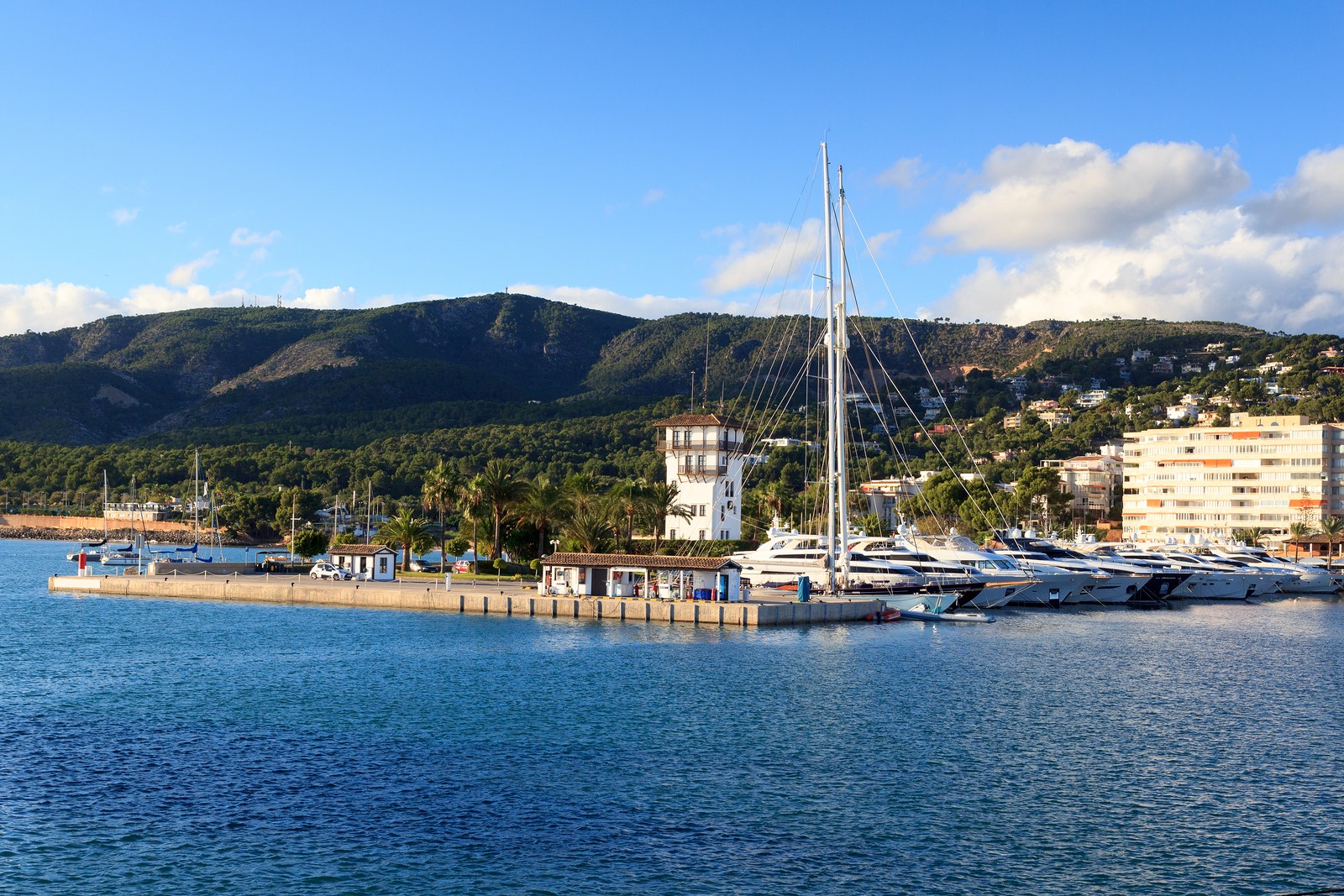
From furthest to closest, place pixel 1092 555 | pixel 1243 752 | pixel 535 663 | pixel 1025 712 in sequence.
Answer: pixel 1092 555
pixel 535 663
pixel 1025 712
pixel 1243 752

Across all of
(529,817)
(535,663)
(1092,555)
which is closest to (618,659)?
(535,663)

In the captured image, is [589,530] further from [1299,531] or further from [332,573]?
[1299,531]

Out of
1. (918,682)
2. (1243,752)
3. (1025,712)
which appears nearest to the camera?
(1243,752)

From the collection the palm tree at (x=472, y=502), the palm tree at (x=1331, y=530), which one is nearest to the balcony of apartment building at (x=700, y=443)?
the palm tree at (x=472, y=502)

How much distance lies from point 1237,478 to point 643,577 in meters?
110

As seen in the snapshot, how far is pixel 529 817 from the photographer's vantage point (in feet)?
91.1

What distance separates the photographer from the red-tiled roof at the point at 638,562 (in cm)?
7181

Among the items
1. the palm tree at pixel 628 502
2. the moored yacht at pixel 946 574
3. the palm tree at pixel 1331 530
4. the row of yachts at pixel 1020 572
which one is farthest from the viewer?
the palm tree at pixel 1331 530

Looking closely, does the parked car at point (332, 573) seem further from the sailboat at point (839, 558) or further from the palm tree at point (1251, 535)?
the palm tree at point (1251, 535)

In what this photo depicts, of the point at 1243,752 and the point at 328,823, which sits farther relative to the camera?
the point at 1243,752

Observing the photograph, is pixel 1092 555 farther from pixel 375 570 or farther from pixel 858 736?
pixel 858 736

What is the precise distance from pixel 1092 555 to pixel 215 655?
79.5 metres

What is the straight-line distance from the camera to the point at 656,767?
33062 millimetres

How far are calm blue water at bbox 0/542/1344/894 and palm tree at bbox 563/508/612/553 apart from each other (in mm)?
27145
